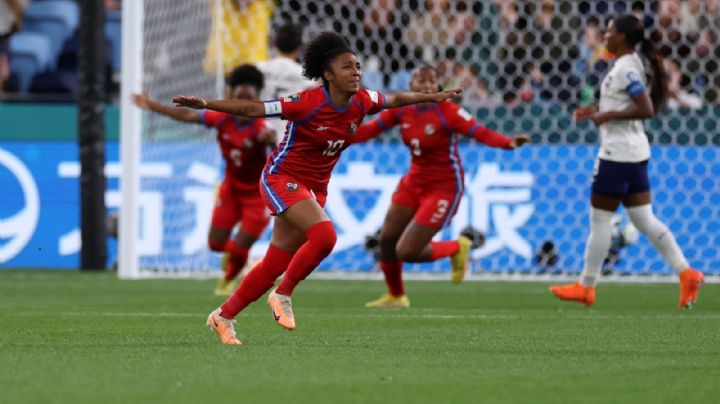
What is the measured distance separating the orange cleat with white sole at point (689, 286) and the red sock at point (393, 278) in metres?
2.00

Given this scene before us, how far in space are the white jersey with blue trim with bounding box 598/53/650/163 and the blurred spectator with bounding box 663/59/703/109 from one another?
446 centimetres

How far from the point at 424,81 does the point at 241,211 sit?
255 centimetres

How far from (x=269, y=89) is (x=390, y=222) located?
6.81ft

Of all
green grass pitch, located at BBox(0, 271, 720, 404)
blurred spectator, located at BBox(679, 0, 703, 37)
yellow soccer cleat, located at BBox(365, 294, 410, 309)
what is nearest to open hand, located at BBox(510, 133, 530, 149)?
green grass pitch, located at BBox(0, 271, 720, 404)

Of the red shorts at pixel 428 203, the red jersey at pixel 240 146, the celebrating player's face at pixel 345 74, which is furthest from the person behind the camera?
the red jersey at pixel 240 146

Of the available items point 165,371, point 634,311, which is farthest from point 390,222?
point 165,371

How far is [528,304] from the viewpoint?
10.7m

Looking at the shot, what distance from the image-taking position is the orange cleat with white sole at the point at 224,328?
283 inches

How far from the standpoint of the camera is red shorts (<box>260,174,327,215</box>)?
7500mm

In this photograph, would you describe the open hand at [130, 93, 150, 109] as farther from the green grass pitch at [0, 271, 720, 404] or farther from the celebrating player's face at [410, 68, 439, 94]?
the celebrating player's face at [410, 68, 439, 94]

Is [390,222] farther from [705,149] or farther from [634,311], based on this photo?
[705,149]

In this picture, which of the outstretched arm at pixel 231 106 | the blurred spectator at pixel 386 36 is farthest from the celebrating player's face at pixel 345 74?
the blurred spectator at pixel 386 36

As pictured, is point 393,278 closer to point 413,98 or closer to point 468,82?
point 413,98

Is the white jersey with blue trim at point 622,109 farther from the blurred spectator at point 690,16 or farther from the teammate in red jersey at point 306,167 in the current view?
the blurred spectator at point 690,16
